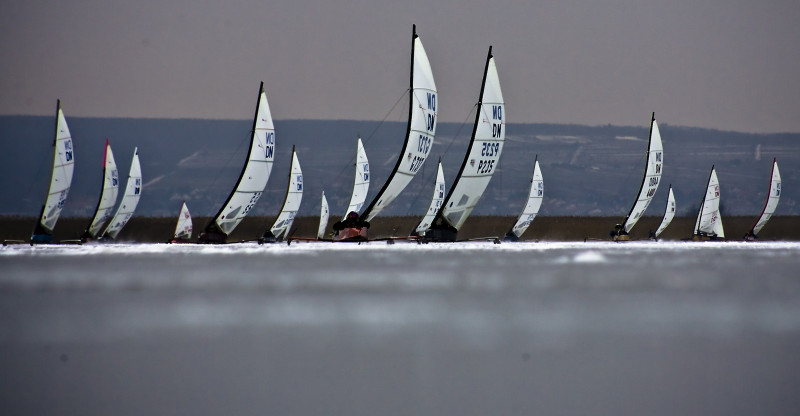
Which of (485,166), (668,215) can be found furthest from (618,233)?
(485,166)

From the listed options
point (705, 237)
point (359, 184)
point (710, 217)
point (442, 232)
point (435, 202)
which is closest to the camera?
point (442, 232)

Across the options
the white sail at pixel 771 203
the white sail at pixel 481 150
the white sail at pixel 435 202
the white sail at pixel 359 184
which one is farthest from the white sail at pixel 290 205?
the white sail at pixel 771 203

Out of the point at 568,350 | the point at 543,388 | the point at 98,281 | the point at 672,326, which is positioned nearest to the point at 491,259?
the point at 98,281

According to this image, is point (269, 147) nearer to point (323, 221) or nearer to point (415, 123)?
point (415, 123)

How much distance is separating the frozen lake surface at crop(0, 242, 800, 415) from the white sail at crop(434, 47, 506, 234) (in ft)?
69.5

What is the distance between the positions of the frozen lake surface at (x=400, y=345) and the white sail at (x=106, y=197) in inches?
1213

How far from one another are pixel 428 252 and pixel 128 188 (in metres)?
24.8

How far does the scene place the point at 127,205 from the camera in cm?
5553

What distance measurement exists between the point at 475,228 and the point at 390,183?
25.8 meters

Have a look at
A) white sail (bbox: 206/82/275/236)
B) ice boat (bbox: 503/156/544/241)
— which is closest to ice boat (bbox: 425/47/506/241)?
white sail (bbox: 206/82/275/236)

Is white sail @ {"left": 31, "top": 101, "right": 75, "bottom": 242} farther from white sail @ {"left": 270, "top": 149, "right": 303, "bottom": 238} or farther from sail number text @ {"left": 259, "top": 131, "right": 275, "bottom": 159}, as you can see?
white sail @ {"left": 270, "top": 149, "right": 303, "bottom": 238}

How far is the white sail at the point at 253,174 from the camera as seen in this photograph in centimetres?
4641

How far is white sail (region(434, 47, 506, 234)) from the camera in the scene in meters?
43.4

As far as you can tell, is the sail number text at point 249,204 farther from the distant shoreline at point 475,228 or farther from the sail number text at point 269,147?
the distant shoreline at point 475,228
